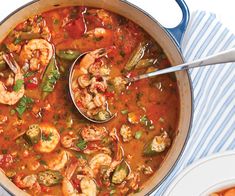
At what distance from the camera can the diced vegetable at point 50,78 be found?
3.82 m

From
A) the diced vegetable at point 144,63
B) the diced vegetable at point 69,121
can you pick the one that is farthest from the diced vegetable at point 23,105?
the diced vegetable at point 144,63

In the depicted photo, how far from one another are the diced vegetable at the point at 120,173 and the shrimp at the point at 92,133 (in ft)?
0.67

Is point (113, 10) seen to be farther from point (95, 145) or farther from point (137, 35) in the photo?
point (95, 145)

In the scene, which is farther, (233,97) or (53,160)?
(233,97)

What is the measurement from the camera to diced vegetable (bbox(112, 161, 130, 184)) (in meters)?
3.83

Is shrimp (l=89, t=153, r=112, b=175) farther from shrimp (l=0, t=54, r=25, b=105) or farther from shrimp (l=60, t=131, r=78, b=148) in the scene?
shrimp (l=0, t=54, r=25, b=105)

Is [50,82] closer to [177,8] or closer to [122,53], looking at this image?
[122,53]

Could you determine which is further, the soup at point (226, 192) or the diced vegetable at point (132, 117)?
the soup at point (226, 192)

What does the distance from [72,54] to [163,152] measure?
82 centimetres

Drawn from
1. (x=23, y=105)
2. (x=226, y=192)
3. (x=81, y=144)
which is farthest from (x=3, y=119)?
(x=226, y=192)

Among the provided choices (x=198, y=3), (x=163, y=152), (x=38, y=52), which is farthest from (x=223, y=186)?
(x=38, y=52)

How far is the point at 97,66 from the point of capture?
384cm

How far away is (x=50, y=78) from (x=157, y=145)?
29.6 inches

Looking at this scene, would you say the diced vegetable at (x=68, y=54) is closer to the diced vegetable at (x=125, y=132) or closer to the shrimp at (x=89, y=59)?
the shrimp at (x=89, y=59)
